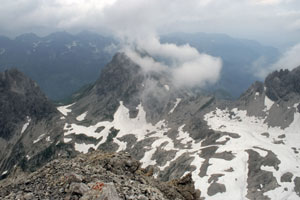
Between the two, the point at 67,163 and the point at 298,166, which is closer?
the point at 67,163

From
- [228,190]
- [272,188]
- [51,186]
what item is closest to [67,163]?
[51,186]

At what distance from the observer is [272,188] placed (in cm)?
13075

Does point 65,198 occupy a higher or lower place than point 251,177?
higher

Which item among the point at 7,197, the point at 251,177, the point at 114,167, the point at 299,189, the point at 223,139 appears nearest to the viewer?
the point at 7,197

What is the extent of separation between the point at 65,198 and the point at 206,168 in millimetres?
137493

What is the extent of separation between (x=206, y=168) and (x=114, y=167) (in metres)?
126

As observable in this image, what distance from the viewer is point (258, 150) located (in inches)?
6599

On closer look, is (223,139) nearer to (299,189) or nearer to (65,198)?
(299,189)

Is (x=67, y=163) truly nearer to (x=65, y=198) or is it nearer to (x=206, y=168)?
(x=65, y=198)

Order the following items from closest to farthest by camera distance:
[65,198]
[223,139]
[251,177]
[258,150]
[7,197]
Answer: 1. [65,198]
2. [7,197]
3. [251,177]
4. [258,150]
5. [223,139]

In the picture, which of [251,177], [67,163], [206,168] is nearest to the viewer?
[67,163]

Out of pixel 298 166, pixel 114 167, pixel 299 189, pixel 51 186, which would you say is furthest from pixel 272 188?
pixel 51 186

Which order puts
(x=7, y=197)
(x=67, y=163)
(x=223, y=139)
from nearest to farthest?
1. (x=7, y=197)
2. (x=67, y=163)
3. (x=223, y=139)

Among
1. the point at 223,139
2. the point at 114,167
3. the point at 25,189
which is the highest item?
the point at 25,189
